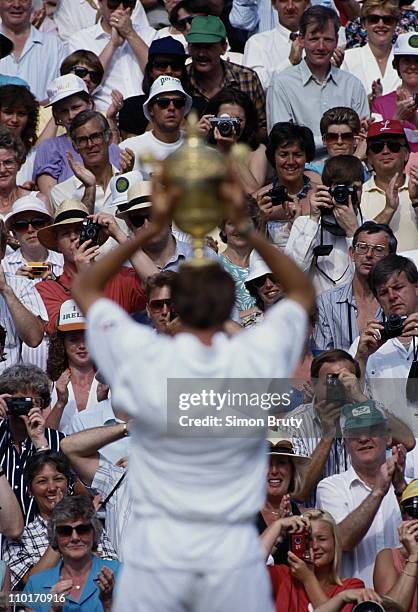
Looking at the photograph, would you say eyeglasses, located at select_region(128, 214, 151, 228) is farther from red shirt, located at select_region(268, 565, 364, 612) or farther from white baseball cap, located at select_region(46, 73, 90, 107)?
red shirt, located at select_region(268, 565, 364, 612)

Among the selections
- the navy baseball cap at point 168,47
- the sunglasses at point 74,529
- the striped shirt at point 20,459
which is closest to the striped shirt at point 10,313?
the striped shirt at point 20,459

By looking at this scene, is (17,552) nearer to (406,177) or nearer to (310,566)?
(310,566)

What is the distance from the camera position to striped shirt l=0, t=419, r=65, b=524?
9852mm

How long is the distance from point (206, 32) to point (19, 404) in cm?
419

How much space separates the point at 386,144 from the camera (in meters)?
12.2

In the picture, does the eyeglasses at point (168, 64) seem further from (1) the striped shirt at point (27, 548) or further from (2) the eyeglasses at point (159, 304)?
(1) the striped shirt at point (27, 548)

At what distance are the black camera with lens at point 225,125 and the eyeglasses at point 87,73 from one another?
150 cm

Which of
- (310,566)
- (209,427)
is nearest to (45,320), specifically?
(310,566)

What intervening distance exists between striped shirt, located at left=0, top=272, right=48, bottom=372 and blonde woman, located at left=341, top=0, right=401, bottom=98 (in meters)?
3.65

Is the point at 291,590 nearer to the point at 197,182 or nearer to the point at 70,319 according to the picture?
the point at 70,319

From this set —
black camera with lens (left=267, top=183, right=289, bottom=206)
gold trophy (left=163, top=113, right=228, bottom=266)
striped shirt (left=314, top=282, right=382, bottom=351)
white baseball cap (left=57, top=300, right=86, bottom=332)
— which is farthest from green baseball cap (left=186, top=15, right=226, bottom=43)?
gold trophy (left=163, top=113, right=228, bottom=266)

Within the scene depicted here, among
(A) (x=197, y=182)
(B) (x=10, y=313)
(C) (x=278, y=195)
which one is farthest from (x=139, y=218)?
(A) (x=197, y=182)

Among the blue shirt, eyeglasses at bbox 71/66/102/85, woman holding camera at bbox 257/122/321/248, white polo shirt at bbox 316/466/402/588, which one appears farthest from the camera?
eyeglasses at bbox 71/66/102/85

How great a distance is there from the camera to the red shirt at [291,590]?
8906 millimetres
